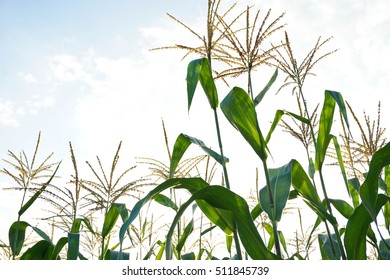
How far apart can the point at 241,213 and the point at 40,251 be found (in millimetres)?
1506

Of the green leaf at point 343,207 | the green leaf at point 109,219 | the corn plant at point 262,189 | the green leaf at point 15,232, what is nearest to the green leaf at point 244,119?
the corn plant at point 262,189

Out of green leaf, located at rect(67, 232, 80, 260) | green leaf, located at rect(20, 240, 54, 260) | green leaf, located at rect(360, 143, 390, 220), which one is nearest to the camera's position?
green leaf, located at rect(360, 143, 390, 220)

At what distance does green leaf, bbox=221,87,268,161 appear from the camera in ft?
6.34

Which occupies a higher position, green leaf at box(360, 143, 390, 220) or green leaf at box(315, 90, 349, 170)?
green leaf at box(315, 90, 349, 170)

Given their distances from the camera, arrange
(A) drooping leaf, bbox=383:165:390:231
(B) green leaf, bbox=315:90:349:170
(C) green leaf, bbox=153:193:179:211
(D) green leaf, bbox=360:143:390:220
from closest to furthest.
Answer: (D) green leaf, bbox=360:143:390:220, (B) green leaf, bbox=315:90:349:170, (A) drooping leaf, bbox=383:165:390:231, (C) green leaf, bbox=153:193:179:211

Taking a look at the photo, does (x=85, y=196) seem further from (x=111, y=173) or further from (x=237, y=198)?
(x=237, y=198)

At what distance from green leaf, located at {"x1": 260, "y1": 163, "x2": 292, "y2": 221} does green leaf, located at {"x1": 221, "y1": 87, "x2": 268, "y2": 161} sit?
6.9 inches

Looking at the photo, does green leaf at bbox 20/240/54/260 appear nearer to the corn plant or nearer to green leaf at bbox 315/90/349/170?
the corn plant

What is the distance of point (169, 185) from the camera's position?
1697 mm

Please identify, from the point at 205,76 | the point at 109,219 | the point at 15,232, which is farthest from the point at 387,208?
the point at 15,232

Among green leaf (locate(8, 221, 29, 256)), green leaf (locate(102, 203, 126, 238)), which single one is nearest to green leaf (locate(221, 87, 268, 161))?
green leaf (locate(102, 203, 126, 238))

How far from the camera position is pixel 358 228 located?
5.66 feet
